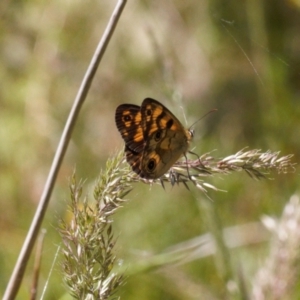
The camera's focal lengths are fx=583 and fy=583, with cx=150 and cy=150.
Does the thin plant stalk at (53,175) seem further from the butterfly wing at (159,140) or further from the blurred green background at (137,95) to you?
the blurred green background at (137,95)

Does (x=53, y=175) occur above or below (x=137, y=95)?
below

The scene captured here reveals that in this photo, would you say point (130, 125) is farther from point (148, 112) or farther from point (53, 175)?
point (53, 175)

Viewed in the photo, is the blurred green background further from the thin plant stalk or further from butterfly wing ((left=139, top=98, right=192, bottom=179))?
the thin plant stalk

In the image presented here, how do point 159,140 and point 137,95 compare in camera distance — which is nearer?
point 159,140

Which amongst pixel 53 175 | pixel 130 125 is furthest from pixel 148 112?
pixel 53 175

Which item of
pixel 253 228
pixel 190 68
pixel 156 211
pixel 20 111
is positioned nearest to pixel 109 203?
pixel 253 228

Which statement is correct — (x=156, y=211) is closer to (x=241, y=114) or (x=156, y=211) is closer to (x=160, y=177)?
(x=241, y=114)
